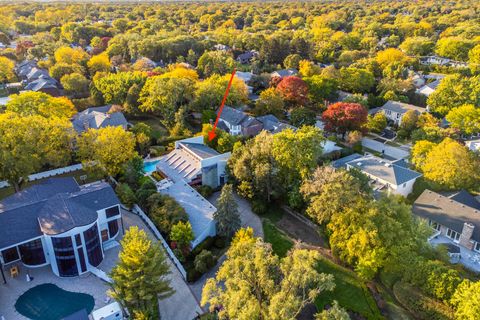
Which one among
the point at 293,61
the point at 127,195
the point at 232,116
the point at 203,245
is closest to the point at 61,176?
the point at 127,195

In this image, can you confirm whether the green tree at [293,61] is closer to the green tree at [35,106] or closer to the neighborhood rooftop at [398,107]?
the neighborhood rooftop at [398,107]

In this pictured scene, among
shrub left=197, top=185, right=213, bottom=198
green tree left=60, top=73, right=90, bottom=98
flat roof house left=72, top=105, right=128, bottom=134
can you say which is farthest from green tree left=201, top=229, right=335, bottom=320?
green tree left=60, top=73, right=90, bottom=98

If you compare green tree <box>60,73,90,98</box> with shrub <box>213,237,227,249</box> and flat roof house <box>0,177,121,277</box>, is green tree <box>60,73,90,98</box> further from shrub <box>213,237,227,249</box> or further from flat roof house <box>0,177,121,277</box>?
shrub <box>213,237,227,249</box>

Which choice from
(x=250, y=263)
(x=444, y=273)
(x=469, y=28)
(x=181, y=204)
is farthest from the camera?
(x=469, y=28)

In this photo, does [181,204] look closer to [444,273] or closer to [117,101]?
[444,273]

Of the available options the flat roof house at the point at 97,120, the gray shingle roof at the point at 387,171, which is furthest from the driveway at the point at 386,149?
the flat roof house at the point at 97,120

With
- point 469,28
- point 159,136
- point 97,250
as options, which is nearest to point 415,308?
point 97,250
